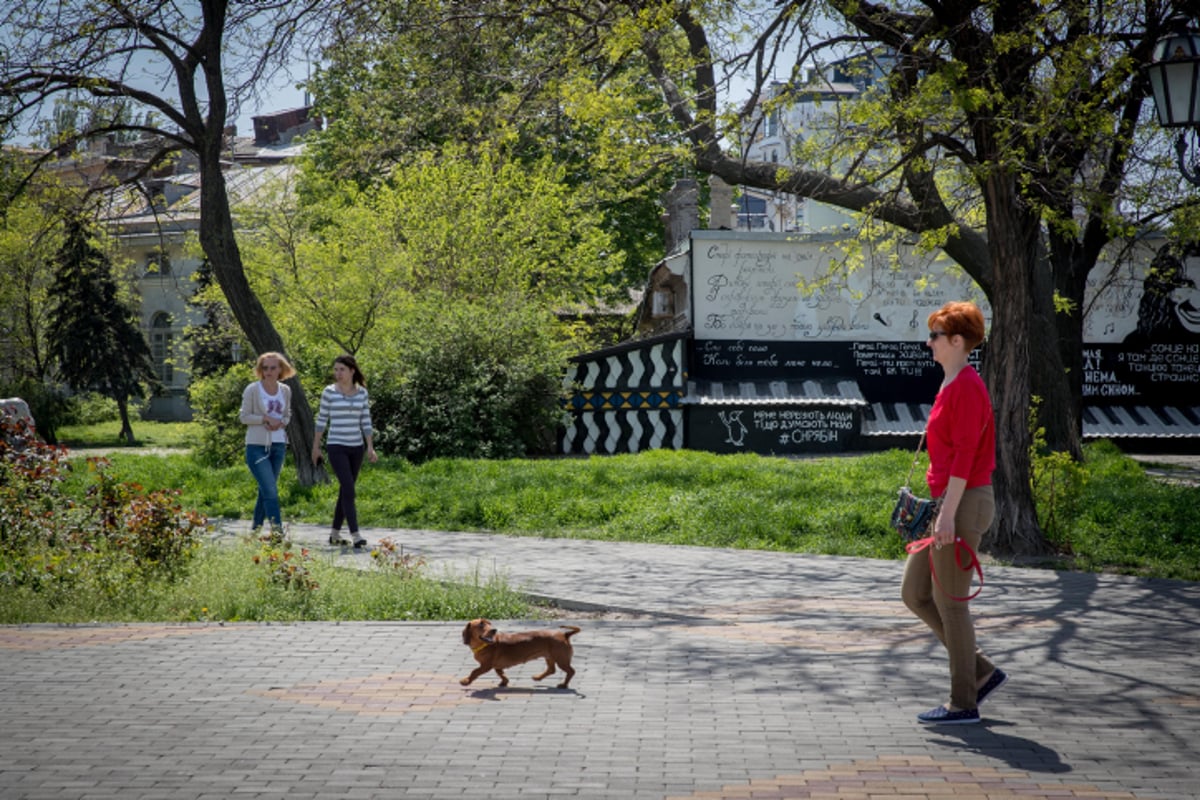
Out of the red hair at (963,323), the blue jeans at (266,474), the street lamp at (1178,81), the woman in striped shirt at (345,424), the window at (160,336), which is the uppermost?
the street lamp at (1178,81)

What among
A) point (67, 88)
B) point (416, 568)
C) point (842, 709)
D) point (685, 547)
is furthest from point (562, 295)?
point (842, 709)

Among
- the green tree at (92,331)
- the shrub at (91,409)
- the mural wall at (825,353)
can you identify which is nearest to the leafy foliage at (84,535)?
the mural wall at (825,353)

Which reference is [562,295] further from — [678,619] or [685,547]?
[678,619]

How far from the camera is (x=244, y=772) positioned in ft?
17.7

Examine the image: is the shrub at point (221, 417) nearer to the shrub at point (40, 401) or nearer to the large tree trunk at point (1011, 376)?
the large tree trunk at point (1011, 376)

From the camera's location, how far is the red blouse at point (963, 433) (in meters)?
6.10

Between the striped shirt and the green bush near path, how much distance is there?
67.7 inches

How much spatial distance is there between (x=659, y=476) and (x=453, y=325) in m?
5.97

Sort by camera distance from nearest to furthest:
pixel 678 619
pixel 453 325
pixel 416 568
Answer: pixel 678 619
pixel 416 568
pixel 453 325

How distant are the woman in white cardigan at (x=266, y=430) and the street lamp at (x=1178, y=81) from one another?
9019 mm

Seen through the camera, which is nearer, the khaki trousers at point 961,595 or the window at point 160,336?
the khaki trousers at point 961,595

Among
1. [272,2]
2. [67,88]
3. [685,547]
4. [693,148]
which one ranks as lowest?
[685,547]

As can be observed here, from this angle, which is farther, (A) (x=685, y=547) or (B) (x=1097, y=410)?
(B) (x=1097, y=410)

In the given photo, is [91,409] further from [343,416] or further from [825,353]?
[343,416]
